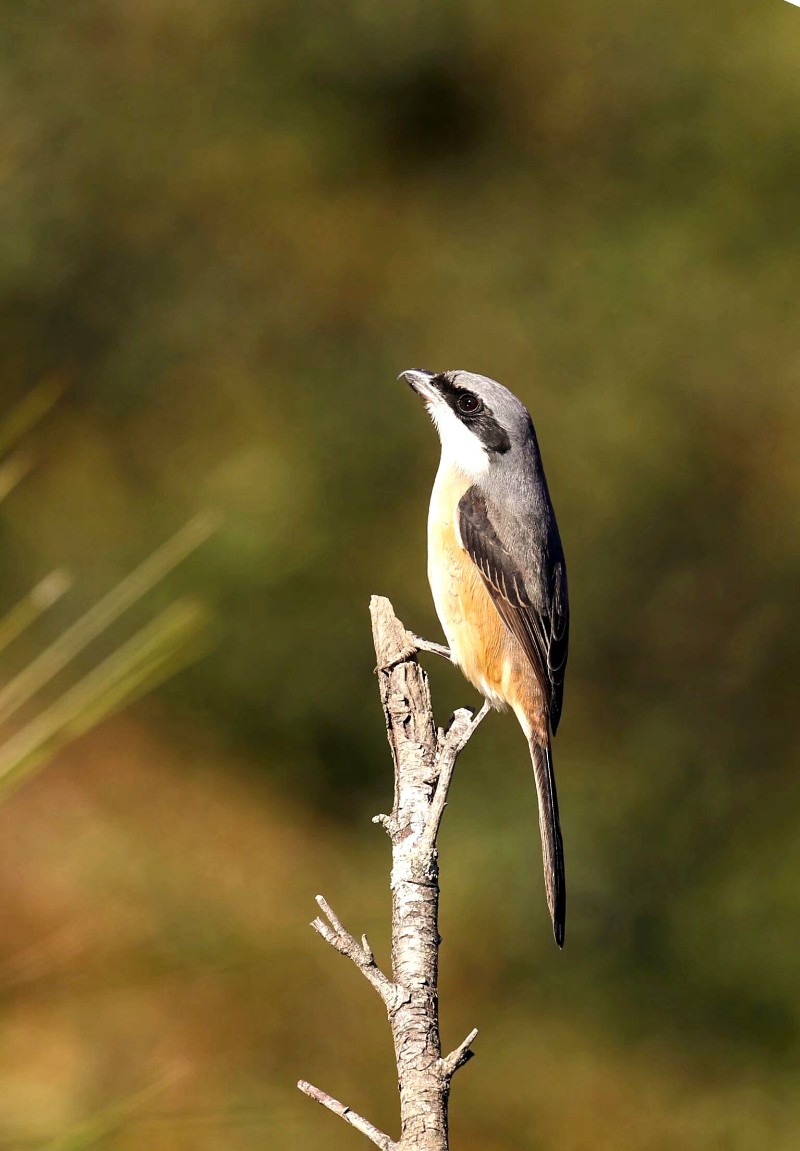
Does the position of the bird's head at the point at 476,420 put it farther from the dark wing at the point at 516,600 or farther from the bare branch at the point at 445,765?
the bare branch at the point at 445,765

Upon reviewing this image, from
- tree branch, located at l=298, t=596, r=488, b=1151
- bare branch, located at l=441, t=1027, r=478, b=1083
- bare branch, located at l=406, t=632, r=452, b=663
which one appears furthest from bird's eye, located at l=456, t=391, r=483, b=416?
bare branch, located at l=441, t=1027, r=478, b=1083

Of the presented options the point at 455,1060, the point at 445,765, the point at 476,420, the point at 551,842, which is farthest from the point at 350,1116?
the point at 476,420

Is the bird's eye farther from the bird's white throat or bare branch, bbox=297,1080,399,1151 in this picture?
bare branch, bbox=297,1080,399,1151

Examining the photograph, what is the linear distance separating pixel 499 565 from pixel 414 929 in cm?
188

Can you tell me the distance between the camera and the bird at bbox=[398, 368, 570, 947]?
3709 millimetres

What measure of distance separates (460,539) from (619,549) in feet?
16.4

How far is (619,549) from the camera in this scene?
8562mm

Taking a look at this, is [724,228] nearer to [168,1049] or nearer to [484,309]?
[484,309]

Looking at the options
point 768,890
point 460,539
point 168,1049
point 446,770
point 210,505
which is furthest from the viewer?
point 210,505

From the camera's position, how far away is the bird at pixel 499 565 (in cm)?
371

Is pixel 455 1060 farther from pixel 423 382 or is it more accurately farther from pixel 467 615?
pixel 423 382

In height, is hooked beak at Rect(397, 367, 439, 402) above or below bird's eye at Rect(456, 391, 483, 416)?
above

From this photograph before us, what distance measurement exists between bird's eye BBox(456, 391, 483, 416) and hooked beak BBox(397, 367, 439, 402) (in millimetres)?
92

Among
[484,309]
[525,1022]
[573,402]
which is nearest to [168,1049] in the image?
[525,1022]
